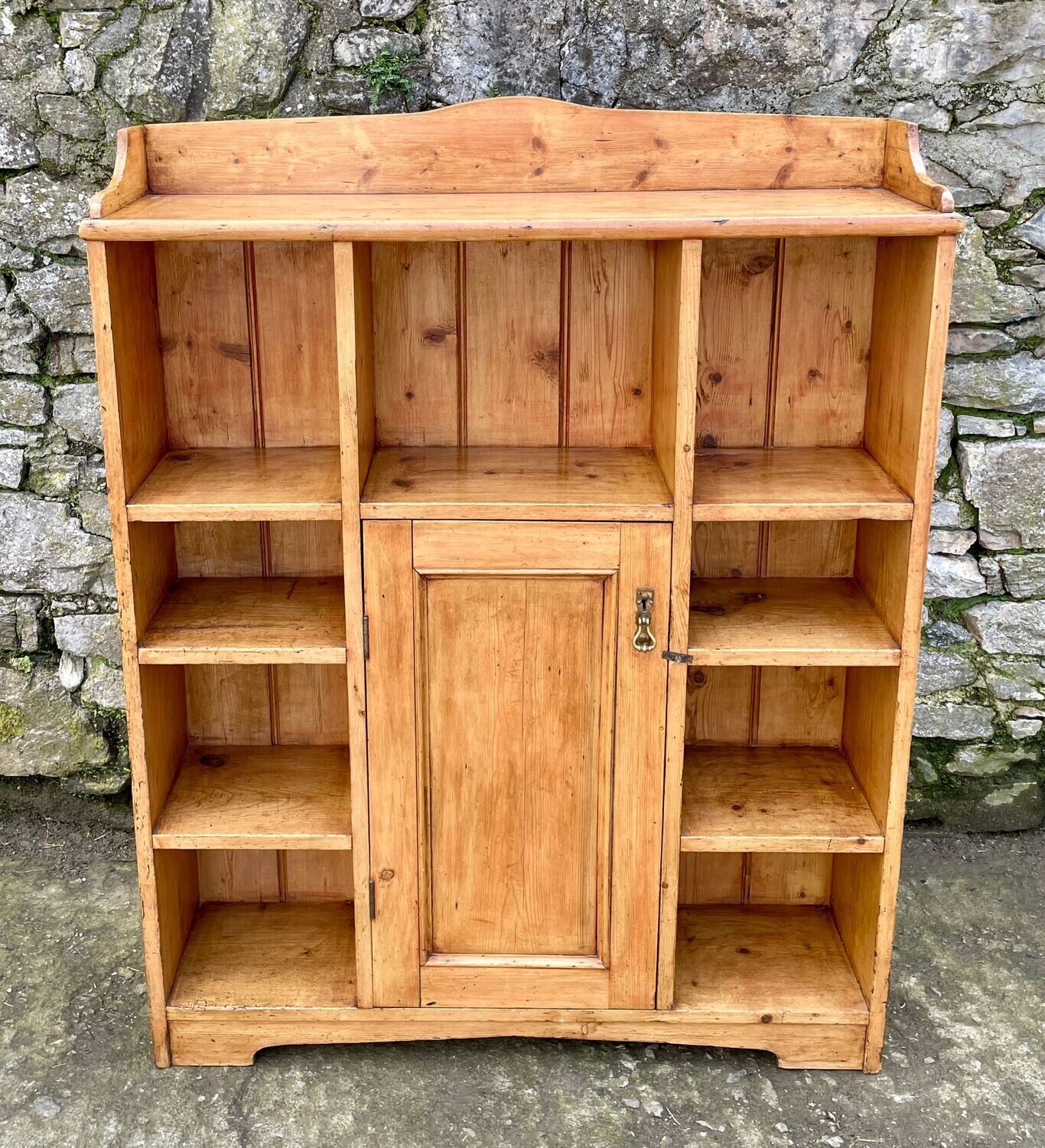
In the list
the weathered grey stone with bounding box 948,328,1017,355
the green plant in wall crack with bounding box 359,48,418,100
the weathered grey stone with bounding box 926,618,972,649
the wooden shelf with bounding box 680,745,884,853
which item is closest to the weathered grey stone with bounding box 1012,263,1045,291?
the weathered grey stone with bounding box 948,328,1017,355

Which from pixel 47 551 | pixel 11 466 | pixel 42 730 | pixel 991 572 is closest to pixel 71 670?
pixel 42 730

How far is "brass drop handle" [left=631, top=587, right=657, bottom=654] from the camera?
2.21 meters

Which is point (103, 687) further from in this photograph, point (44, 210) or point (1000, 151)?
point (1000, 151)

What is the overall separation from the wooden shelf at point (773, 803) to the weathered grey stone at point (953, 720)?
584 millimetres

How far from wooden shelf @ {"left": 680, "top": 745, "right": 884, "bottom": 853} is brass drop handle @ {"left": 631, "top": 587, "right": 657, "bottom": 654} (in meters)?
0.43

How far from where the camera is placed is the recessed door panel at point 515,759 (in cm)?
225

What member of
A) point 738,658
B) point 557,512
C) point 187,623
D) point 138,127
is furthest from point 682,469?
point 138,127

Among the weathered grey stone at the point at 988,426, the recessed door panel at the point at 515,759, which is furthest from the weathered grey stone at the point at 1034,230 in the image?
the recessed door panel at the point at 515,759

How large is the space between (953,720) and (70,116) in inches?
105

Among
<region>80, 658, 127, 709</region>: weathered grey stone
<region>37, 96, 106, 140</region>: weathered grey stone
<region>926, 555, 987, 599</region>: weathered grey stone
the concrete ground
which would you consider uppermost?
<region>37, 96, 106, 140</region>: weathered grey stone

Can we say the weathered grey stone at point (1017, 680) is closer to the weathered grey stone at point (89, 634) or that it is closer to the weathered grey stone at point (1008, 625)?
the weathered grey stone at point (1008, 625)

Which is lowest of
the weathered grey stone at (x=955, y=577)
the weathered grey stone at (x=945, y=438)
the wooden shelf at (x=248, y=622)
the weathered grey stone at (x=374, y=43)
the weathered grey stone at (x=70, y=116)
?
the weathered grey stone at (x=955, y=577)

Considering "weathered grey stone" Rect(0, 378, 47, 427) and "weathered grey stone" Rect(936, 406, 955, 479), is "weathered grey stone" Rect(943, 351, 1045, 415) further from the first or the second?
"weathered grey stone" Rect(0, 378, 47, 427)

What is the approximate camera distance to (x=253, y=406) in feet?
8.21
